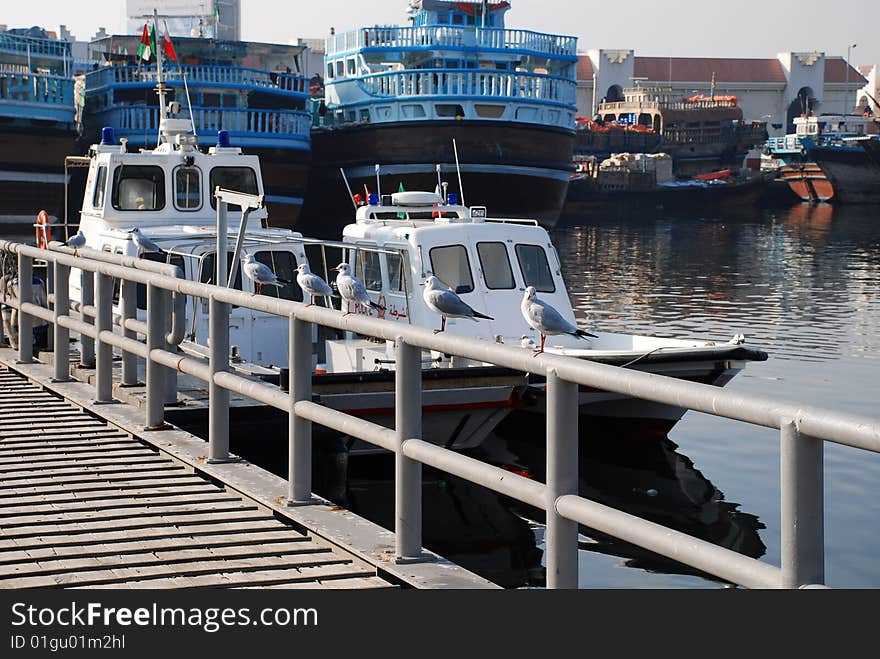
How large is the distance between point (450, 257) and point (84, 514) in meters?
9.75

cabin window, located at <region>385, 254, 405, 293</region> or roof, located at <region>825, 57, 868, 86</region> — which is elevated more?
roof, located at <region>825, 57, 868, 86</region>

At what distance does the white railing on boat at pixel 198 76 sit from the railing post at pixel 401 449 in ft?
153

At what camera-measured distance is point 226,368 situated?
7809mm

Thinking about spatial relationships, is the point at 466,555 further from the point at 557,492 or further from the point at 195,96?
the point at 195,96

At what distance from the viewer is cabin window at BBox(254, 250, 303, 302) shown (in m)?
16.3

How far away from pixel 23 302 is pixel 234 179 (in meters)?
6.77

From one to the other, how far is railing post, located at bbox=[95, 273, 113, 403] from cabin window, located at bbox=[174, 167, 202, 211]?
8150mm

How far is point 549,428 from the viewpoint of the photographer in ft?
15.6

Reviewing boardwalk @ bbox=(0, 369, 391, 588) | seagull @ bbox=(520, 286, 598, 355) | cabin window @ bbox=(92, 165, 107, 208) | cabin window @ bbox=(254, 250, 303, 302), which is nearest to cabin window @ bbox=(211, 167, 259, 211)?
cabin window @ bbox=(92, 165, 107, 208)

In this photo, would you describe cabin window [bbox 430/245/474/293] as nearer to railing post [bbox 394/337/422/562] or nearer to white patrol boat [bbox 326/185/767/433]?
white patrol boat [bbox 326/185/767/433]

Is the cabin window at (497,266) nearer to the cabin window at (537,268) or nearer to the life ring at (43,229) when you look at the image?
the cabin window at (537,268)

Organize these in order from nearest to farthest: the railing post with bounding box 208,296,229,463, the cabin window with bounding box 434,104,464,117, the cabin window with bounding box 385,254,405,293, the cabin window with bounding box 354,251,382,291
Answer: the railing post with bounding box 208,296,229,463
the cabin window with bounding box 385,254,405,293
the cabin window with bounding box 354,251,382,291
the cabin window with bounding box 434,104,464,117

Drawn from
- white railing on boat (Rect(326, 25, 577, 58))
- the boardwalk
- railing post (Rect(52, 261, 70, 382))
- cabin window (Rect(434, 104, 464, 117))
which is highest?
white railing on boat (Rect(326, 25, 577, 58))

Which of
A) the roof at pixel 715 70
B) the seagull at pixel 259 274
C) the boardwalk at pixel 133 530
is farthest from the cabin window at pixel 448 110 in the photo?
the roof at pixel 715 70
